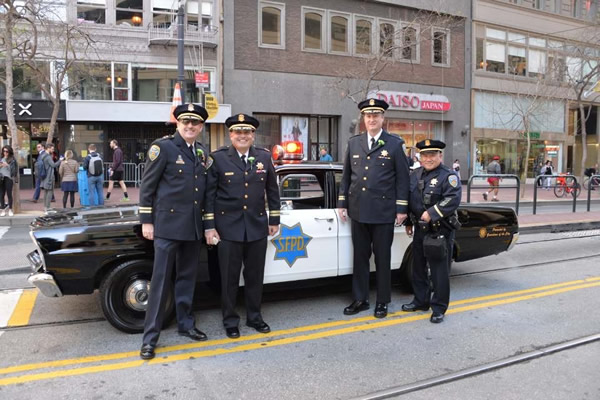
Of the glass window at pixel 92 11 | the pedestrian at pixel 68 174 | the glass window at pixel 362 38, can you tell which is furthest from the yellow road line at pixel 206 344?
the glass window at pixel 362 38

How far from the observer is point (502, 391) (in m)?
3.46

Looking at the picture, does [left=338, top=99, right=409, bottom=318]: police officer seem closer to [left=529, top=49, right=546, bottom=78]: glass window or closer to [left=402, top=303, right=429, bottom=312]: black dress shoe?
[left=402, top=303, right=429, bottom=312]: black dress shoe

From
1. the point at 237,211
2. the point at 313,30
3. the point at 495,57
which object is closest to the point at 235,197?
the point at 237,211

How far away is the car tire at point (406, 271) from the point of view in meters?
5.61

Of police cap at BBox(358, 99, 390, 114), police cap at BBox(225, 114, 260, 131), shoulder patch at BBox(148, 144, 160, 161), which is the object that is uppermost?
police cap at BBox(358, 99, 390, 114)

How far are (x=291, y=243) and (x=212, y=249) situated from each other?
2.59ft

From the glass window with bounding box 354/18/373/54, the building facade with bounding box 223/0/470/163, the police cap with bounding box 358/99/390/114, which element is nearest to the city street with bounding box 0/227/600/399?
the police cap with bounding box 358/99/390/114

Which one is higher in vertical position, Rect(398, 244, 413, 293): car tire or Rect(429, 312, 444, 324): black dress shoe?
Rect(398, 244, 413, 293): car tire

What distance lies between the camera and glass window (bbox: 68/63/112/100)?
19844mm

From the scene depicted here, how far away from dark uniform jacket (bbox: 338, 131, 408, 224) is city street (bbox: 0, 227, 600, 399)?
99 cm

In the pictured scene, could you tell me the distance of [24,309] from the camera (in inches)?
202

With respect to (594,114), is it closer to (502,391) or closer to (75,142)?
(75,142)

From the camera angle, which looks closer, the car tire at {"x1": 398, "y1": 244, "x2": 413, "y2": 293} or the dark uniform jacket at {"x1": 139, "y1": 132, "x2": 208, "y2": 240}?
the dark uniform jacket at {"x1": 139, "y1": 132, "x2": 208, "y2": 240}

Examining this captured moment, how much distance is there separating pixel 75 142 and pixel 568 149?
1192 inches
